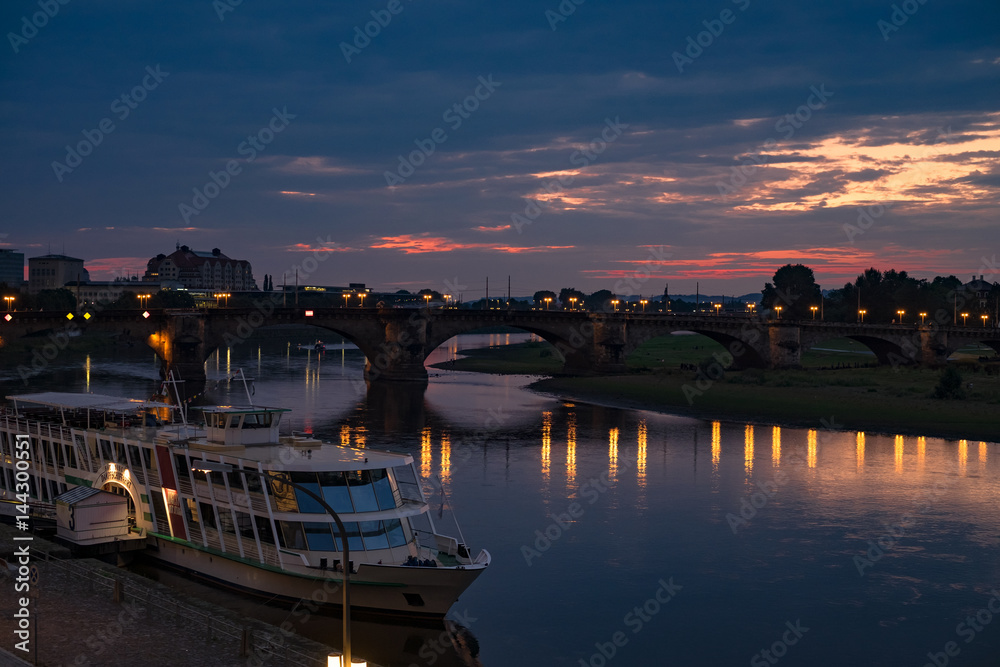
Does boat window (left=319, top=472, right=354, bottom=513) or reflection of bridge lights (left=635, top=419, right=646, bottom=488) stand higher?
boat window (left=319, top=472, right=354, bottom=513)

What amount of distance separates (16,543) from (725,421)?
61.2m

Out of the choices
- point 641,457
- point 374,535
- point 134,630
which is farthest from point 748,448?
point 134,630

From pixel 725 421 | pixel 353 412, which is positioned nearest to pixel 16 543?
pixel 353 412

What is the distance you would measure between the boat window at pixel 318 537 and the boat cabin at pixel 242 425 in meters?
5.46

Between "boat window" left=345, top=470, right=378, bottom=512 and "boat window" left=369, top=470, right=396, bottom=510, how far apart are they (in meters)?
0.19

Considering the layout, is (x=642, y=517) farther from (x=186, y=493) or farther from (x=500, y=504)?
(x=186, y=493)

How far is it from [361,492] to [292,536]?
272cm

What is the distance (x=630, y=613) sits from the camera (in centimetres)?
3250

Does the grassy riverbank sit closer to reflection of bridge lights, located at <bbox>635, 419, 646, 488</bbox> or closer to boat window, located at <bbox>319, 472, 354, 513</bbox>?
reflection of bridge lights, located at <bbox>635, 419, 646, 488</bbox>

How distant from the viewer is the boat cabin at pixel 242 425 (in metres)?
35.2

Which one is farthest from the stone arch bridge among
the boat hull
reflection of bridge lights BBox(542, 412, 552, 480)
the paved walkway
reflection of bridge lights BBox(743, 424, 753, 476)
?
the paved walkway

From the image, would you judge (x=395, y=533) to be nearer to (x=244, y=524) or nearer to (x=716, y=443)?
(x=244, y=524)

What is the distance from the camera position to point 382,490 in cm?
3206

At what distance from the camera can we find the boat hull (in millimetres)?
29688
